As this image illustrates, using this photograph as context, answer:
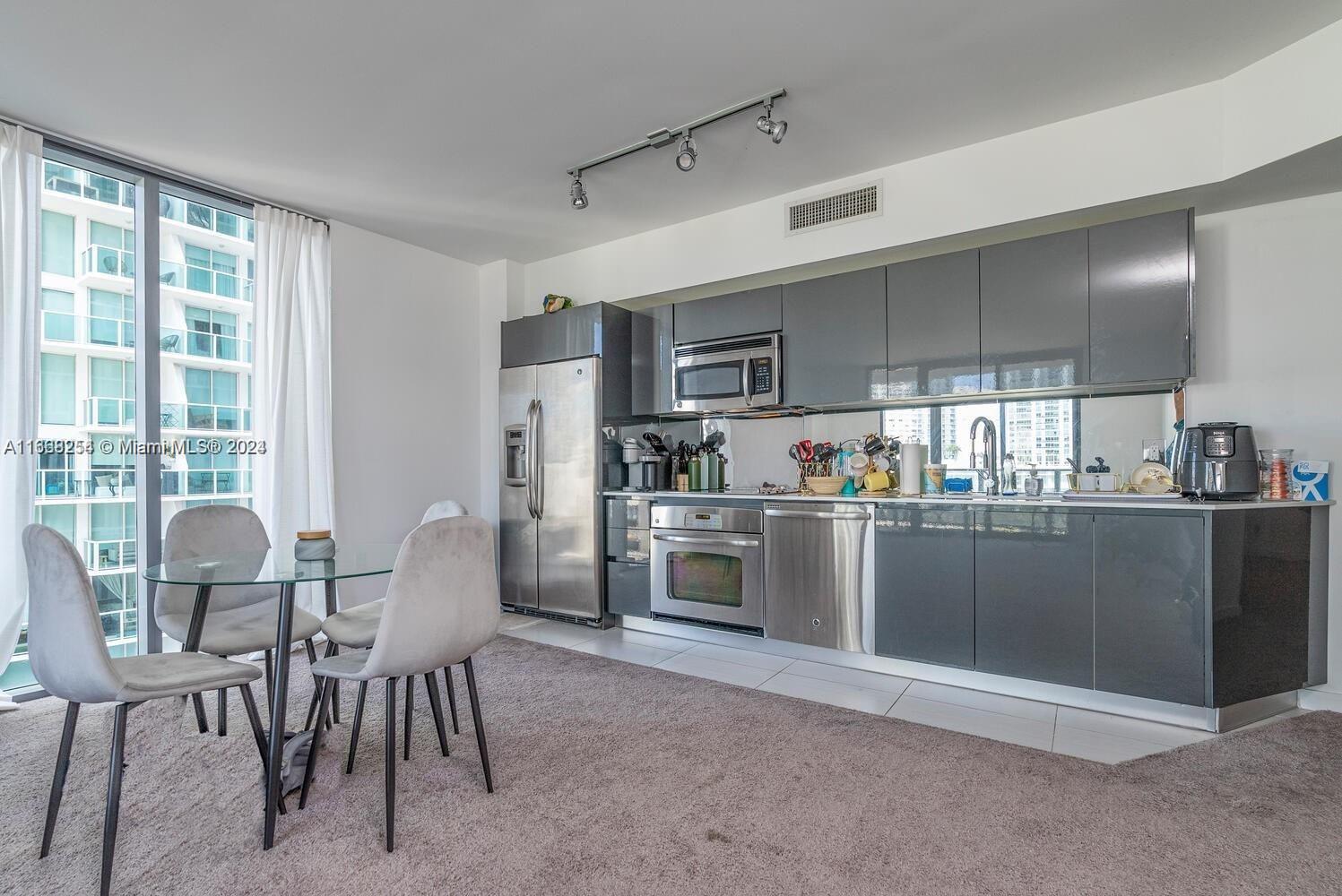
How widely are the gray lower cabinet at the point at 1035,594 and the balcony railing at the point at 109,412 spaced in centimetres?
431

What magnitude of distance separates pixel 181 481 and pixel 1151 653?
4798mm

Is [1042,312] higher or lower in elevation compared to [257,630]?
higher

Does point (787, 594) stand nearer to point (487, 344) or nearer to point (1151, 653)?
point (1151, 653)

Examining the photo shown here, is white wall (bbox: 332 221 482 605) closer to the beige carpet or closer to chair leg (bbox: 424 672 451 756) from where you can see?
the beige carpet

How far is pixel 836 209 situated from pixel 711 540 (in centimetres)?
203

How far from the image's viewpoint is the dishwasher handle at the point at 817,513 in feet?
11.0

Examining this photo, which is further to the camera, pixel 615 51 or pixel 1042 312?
pixel 1042 312

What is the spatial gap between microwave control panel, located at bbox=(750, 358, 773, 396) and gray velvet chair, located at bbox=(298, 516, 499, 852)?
228 cm

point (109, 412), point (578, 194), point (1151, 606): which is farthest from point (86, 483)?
point (1151, 606)

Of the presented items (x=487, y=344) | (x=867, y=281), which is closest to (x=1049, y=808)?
(x=867, y=281)

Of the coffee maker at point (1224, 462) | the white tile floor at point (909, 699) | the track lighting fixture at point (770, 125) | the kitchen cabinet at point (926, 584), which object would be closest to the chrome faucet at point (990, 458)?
the kitchen cabinet at point (926, 584)

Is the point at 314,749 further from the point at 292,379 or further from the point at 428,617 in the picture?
the point at 292,379

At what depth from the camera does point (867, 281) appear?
3.58 m

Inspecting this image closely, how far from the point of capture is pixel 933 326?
3.38m
